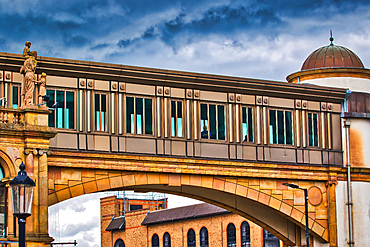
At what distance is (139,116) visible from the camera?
32.2 m

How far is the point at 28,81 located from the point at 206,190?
416 inches

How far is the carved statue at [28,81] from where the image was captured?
28.2m

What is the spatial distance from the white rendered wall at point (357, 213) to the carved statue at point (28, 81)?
15.4 metres

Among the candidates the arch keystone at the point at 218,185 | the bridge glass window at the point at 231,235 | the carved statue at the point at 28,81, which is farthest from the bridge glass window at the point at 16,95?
the bridge glass window at the point at 231,235

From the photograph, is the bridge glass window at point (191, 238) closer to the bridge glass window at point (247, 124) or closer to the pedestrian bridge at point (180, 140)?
the pedestrian bridge at point (180, 140)

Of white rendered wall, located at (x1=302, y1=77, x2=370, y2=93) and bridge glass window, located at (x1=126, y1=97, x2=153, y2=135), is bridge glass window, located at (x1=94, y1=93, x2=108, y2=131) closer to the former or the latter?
bridge glass window, located at (x1=126, y1=97, x2=153, y2=135)

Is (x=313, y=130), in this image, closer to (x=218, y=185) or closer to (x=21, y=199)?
(x=218, y=185)

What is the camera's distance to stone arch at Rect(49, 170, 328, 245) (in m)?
30.0

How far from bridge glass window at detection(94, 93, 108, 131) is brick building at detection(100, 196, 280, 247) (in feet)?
76.5

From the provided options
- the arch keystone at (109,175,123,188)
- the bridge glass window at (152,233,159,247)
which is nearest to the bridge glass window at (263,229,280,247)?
the bridge glass window at (152,233,159,247)

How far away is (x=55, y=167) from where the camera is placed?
29641 millimetres

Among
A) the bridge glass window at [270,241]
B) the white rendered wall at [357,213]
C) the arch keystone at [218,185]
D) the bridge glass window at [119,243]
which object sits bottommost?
the bridge glass window at [119,243]

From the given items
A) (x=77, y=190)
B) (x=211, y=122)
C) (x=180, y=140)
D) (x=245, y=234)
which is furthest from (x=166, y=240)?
(x=77, y=190)

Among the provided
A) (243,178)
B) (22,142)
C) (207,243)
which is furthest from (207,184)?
(207,243)
